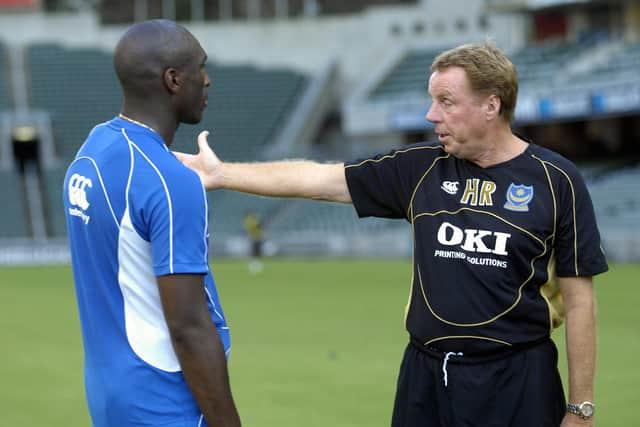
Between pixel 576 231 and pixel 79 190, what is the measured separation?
1.73 metres

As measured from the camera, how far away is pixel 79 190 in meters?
3.06

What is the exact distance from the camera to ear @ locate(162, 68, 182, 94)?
3082 mm

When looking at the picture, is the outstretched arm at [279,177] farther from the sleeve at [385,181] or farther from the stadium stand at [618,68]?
the stadium stand at [618,68]

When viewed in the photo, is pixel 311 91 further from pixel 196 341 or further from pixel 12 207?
pixel 196 341

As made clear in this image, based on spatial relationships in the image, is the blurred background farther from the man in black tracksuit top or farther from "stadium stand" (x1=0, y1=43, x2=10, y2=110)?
the man in black tracksuit top

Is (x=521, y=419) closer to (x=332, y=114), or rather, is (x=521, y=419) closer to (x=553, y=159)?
(x=553, y=159)

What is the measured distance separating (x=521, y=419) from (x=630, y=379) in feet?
21.4

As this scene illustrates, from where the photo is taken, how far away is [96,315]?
306 cm

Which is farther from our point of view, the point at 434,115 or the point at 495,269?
the point at 434,115

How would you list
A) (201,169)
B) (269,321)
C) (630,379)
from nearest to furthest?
(201,169) < (630,379) < (269,321)

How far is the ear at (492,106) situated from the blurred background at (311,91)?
23929 millimetres

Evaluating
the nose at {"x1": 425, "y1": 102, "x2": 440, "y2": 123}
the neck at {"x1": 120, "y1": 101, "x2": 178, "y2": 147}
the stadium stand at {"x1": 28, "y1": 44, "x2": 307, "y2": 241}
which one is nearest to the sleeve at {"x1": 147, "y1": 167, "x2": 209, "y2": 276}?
the neck at {"x1": 120, "y1": 101, "x2": 178, "y2": 147}

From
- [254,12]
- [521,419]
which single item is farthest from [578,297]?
[254,12]

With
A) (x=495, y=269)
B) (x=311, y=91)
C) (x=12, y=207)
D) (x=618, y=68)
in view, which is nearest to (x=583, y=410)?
(x=495, y=269)
